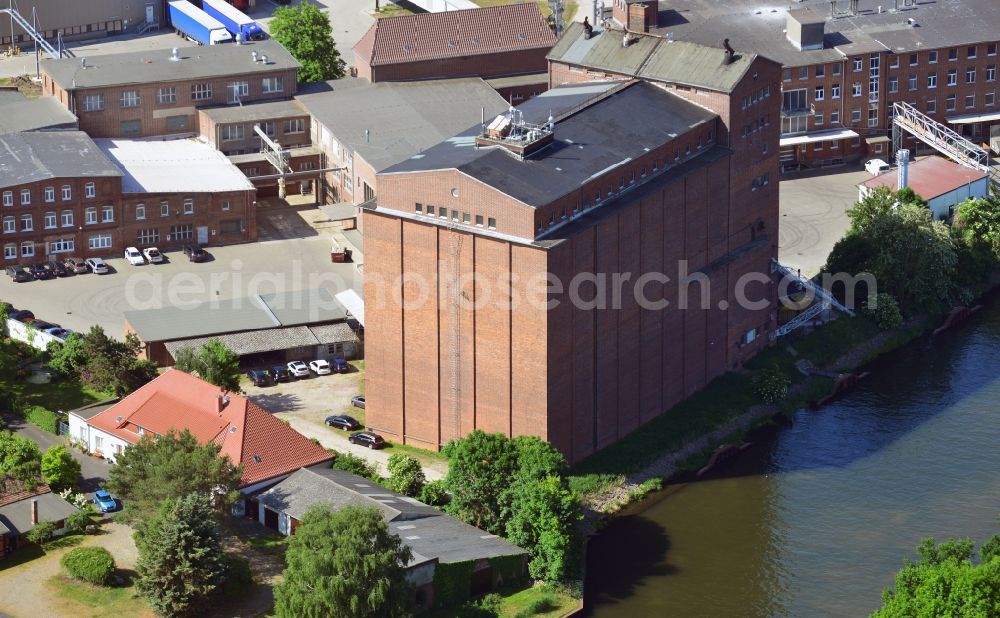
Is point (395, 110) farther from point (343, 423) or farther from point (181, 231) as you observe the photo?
point (343, 423)

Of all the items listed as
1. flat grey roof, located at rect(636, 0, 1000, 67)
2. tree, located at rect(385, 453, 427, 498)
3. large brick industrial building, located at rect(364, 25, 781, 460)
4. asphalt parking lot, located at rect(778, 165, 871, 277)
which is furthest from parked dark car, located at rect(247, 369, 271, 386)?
flat grey roof, located at rect(636, 0, 1000, 67)

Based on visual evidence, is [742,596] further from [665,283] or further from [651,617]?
[665,283]

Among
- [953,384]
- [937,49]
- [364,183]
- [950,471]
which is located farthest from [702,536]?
[937,49]

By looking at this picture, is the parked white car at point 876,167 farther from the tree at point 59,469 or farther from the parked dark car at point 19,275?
the tree at point 59,469

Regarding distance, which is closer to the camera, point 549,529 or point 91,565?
point 91,565

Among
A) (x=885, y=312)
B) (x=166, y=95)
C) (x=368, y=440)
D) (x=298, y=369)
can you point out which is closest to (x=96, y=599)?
(x=368, y=440)

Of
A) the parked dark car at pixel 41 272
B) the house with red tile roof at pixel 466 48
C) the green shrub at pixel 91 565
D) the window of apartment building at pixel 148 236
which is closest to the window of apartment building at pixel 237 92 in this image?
the house with red tile roof at pixel 466 48

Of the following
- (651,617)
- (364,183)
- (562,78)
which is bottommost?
(651,617)
